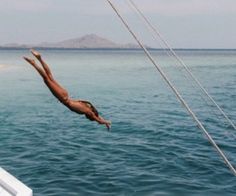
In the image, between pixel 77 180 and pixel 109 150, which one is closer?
pixel 77 180

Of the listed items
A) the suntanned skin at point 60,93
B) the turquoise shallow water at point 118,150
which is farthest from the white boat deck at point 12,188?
the turquoise shallow water at point 118,150

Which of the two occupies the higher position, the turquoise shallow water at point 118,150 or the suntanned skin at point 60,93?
the turquoise shallow water at point 118,150

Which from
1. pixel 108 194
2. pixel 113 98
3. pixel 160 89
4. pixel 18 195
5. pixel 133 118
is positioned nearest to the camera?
pixel 18 195

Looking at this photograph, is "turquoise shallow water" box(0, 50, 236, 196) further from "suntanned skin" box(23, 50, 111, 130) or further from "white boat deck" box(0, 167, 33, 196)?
"suntanned skin" box(23, 50, 111, 130)

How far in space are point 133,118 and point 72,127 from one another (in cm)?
609

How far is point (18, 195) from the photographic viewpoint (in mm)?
8211

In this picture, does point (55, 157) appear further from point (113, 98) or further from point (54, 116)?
point (113, 98)

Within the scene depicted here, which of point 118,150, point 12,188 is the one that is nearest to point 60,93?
point 12,188

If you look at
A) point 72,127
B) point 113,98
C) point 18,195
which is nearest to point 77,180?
point 18,195

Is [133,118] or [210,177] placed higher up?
[133,118]

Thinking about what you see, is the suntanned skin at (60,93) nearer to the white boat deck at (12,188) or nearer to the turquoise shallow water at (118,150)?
the white boat deck at (12,188)

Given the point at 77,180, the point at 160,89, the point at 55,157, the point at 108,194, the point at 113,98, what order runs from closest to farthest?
the point at 108,194 → the point at 77,180 → the point at 55,157 → the point at 113,98 → the point at 160,89

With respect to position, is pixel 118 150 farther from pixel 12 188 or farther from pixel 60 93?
pixel 60 93

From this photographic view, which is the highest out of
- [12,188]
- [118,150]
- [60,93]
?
[118,150]
